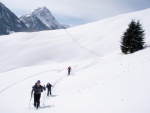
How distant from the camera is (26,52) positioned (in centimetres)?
7169

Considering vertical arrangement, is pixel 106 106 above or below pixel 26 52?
below

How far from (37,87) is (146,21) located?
239 feet

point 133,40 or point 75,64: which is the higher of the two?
point 133,40

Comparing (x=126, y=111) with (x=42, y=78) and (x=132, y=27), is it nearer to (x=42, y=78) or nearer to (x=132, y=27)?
(x=42, y=78)

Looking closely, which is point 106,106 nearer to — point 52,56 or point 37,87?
point 37,87

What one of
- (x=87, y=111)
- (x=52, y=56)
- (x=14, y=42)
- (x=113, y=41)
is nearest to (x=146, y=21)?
(x=113, y=41)

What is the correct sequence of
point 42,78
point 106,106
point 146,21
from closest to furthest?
point 106,106 < point 42,78 < point 146,21

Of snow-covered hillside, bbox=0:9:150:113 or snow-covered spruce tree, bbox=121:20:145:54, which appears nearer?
snow-covered hillside, bbox=0:9:150:113

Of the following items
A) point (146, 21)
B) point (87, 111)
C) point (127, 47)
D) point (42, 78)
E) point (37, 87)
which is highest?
point (146, 21)

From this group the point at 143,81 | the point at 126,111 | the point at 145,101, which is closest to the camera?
the point at 126,111

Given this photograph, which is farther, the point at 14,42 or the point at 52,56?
the point at 14,42

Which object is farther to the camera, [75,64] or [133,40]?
[75,64]

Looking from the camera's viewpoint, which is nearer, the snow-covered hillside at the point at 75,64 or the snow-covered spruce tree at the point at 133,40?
the snow-covered hillside at the point at 75,64

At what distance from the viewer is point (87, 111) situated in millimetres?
12664
